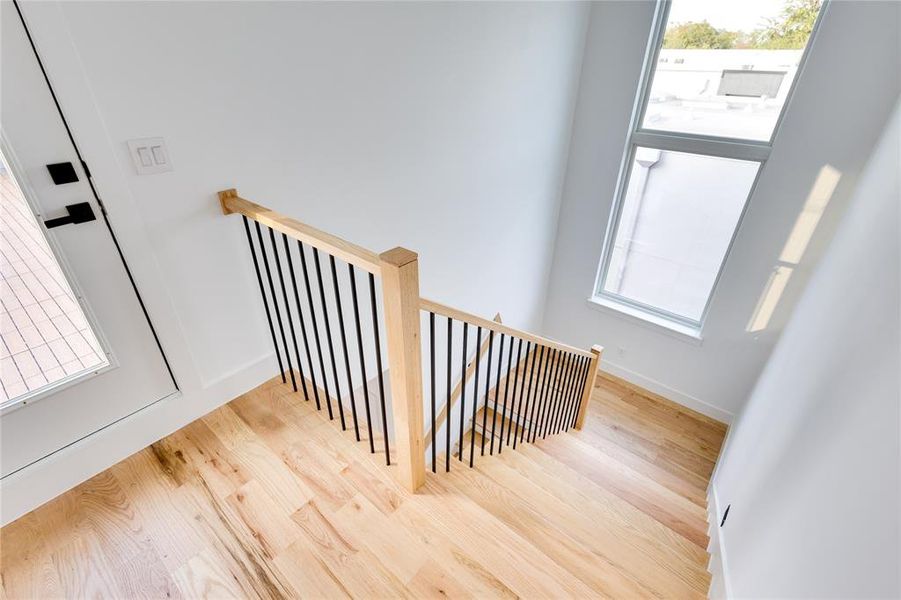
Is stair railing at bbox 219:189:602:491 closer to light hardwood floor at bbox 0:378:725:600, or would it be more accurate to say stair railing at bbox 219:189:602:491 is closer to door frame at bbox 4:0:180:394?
light hardwood floor at bbox 0:378:725:600

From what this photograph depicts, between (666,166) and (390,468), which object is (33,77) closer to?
(390,468)

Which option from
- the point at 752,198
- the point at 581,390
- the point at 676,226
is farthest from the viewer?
the point at 676,226

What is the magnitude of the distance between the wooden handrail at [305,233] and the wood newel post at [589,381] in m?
2.30

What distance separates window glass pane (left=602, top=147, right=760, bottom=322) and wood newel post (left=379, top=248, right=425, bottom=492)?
3.10 m

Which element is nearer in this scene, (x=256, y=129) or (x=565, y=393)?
(x=256, y=129)

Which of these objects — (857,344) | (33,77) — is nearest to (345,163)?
(33,77)

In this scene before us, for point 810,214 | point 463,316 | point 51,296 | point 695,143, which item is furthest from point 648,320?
point 51,296

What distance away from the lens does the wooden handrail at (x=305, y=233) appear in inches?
47.9

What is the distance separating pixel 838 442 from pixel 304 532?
5.86ft

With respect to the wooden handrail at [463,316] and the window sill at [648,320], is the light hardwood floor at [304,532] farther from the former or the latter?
the window sill at [648,320]

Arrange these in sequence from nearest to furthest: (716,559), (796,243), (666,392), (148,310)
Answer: (148,310) < (716,559) < (796,243) < (666,392)

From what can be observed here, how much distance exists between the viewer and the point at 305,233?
136 cm

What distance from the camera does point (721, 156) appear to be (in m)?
3.11

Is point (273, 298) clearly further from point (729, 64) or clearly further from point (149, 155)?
point (729, 64)
